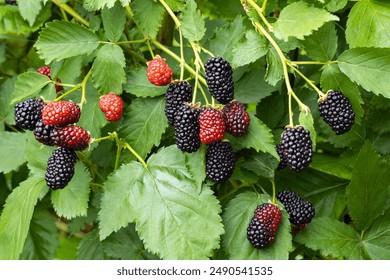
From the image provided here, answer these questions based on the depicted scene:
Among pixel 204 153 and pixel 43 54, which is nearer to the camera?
pixel 204 153

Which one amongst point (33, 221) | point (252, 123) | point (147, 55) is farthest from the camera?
point (33, 221)

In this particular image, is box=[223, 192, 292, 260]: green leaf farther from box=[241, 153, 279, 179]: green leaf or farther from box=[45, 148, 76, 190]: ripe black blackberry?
box=[45, 148, 76, 190]: ripe black blackberry

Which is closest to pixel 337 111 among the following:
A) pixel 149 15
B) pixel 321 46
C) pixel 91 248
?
pixel 321 46

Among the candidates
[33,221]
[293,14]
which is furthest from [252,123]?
[33,221]

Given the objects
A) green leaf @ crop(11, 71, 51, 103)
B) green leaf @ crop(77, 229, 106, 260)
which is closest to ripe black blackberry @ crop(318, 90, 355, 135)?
green leaf @ crop(11, 71, 51, 103)

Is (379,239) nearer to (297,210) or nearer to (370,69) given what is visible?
(297,210)

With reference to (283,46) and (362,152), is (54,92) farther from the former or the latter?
(362,152)

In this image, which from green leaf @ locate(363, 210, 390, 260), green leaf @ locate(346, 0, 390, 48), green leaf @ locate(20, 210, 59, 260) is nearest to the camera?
green leaf @ locate(346, 0, 390, 48)
